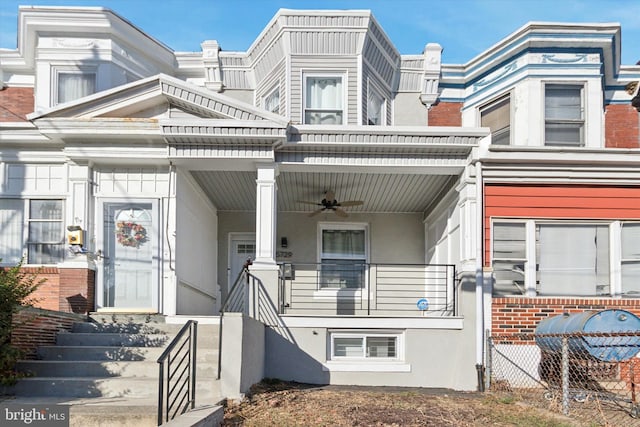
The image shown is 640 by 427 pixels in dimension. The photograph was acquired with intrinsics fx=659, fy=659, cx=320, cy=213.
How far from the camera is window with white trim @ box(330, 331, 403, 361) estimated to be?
1076 cm

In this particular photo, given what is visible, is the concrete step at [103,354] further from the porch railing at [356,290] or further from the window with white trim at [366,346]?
the porch railing at [356,290]

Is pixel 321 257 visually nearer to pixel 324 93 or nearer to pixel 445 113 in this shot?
pixel 324 93

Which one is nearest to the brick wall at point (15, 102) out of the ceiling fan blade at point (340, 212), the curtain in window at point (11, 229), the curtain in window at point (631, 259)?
the curtain in window at point (11, 229)

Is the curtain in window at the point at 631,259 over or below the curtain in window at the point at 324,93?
below

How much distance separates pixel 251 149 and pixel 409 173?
285cm

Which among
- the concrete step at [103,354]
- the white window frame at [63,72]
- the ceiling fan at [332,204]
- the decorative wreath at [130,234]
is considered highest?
the white window frame at [63,72]

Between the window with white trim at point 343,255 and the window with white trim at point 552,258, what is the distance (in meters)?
4.36

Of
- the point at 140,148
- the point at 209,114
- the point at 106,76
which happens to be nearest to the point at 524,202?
the point at 209,114

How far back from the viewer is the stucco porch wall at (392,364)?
1043cm

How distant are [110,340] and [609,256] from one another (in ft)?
26.2

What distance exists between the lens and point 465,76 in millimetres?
14758

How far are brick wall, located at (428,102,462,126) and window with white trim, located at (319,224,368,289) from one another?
2899 mm

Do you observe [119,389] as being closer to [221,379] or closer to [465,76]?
[221,379]

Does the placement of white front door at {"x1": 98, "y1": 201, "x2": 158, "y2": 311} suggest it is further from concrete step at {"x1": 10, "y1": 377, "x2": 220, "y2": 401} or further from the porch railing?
the porch railing
